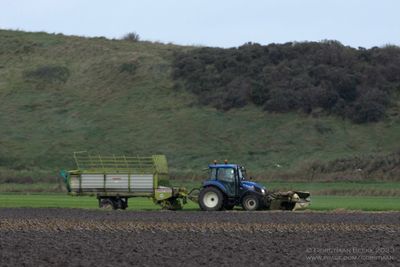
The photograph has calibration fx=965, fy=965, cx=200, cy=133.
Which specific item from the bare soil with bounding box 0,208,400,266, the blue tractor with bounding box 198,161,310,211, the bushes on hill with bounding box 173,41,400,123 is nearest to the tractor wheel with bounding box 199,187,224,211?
the blue tractor with bounding box 198,161,310,211

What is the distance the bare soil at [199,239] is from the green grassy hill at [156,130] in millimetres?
32555

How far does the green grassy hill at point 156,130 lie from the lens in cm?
7212

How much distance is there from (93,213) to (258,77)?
5101cm

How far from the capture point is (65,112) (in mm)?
85562

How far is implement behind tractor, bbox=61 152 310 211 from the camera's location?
4078cm

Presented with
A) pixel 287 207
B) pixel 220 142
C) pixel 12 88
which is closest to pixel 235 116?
pixel 220 142

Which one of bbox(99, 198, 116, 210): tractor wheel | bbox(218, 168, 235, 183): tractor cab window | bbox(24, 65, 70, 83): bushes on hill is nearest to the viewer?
bbox(218, 168, 235, 183): tractor cab window

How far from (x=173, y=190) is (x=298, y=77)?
152ft

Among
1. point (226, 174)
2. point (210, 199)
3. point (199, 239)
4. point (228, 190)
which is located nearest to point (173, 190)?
point (210, 199)

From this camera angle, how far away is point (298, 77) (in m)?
86.7

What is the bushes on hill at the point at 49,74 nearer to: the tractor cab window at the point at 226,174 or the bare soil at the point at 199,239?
the tractor cab window at the point at 226,174

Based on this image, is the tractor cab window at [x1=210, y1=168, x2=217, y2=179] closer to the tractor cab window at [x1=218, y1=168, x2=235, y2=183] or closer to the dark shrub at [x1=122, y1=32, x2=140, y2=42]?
the tractor cab window at [x1=218, y1=168, x2=235, y2=183]

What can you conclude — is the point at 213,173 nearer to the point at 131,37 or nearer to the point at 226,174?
the point at 226,174

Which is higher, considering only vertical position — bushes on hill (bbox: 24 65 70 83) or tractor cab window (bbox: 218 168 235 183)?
bushes on hill (bbox: 24 65 70 83)
